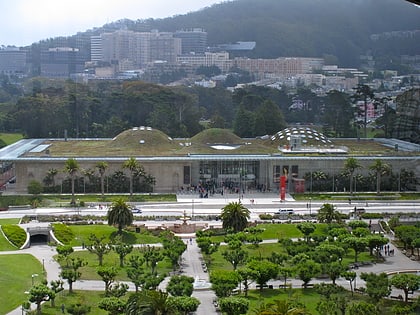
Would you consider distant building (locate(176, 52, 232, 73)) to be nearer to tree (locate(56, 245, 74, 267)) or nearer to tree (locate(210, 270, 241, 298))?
tree (locate(56, 245, 74, 267))

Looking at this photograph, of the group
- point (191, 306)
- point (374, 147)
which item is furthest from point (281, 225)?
point (374, 147)

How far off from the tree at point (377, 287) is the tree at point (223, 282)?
17.4 ft

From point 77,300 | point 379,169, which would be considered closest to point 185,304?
point 77,300

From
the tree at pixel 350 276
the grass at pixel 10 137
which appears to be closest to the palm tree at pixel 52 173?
the grass at pixel 10 137

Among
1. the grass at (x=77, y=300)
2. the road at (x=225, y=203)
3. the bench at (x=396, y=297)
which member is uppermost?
the bench at (x=396, y=297)

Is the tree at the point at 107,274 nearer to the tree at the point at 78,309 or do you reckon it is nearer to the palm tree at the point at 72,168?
the tree at the point at 78,309

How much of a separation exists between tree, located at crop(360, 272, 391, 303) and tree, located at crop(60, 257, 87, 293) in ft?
40.1

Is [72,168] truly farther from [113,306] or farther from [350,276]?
[350,276]

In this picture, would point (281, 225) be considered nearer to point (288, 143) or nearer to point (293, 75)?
point (288, 143)

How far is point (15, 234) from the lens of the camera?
149 feet

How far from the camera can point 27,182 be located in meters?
60.3

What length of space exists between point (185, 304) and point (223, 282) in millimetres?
3020

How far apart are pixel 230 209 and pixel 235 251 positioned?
6.56 m

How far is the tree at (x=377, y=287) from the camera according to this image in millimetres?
33406
